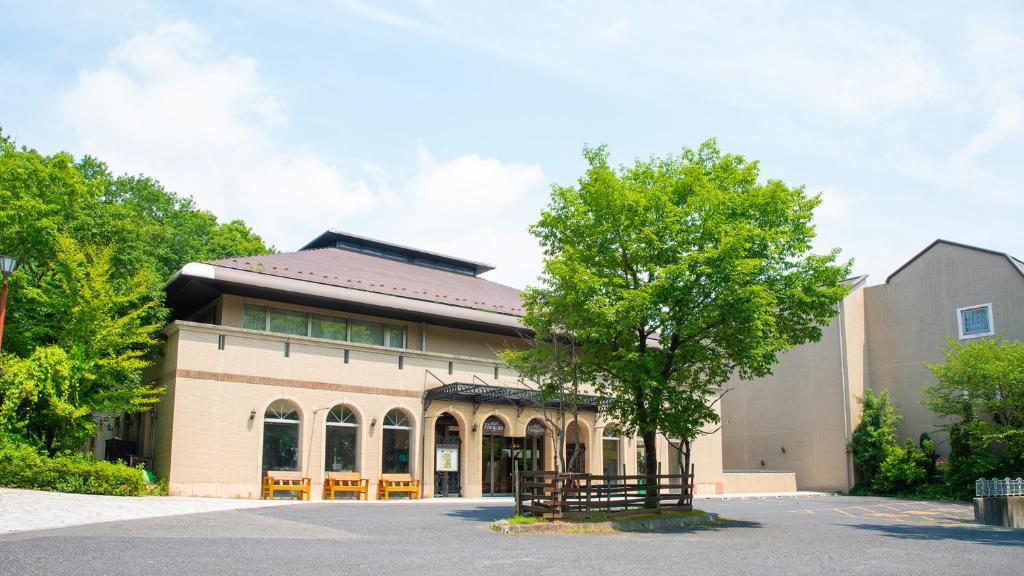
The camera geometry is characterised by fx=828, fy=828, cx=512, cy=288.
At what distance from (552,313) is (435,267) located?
18.2 meters

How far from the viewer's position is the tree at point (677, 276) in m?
18.8

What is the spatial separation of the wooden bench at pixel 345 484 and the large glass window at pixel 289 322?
16.2 feet

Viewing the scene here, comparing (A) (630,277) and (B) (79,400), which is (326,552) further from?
(B) (79,400)

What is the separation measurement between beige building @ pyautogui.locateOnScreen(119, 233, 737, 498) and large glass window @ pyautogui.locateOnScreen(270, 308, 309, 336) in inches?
1.4

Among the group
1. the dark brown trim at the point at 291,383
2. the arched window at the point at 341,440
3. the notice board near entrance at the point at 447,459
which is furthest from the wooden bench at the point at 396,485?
the dark brown trim at the point at 291,383

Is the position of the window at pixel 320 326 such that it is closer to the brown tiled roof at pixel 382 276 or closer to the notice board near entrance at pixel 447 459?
the brown tiled roof at pixel 382 276

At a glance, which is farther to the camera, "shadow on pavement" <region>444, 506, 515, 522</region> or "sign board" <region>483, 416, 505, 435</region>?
"sign board" <region>483, 416, 505, 435</region>

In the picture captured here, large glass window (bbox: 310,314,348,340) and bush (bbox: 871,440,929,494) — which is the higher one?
large glass window (bbox: 310,314,348,340)

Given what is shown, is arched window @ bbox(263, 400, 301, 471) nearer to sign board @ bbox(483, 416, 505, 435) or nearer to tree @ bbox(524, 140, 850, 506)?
sign board @ bbox(483, 416, 505, 435)

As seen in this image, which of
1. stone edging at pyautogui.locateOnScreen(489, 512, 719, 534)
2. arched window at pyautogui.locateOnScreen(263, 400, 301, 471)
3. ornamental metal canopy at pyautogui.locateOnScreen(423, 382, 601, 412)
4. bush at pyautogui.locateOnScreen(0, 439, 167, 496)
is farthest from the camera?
ornamental metal canopy at pyautogui.locateOnScreen(423, 382, 601, 412)

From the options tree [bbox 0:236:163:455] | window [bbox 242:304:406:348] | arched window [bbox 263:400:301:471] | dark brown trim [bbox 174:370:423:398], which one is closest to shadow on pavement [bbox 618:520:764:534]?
dark brown trim [bbox 174:370:423:398]

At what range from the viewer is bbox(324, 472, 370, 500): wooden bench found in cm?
2577

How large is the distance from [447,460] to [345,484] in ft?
13.4

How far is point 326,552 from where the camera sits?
12.5m
